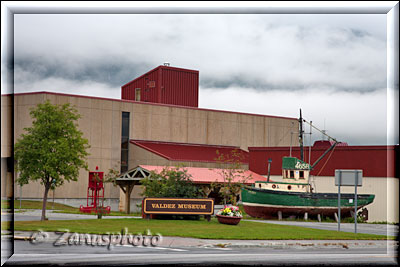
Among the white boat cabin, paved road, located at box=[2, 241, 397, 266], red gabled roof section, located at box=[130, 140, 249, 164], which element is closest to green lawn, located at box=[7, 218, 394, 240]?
paved road, located at box=[2, 241, 397, 266]

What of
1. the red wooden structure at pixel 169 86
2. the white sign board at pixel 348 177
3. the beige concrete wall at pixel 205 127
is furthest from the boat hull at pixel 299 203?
the red wooden structure at pixel 169 86

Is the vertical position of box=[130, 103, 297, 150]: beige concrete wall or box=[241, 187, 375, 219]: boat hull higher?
box=[130, 103, 297, 150]: beige concrete wall

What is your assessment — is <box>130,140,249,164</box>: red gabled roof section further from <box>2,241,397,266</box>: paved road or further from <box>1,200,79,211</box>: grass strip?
<box>2,241,397,266</box>: paved road

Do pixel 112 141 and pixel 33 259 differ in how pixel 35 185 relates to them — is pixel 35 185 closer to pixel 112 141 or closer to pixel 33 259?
pixel 112 141

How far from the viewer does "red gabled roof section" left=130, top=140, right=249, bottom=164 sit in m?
60.4

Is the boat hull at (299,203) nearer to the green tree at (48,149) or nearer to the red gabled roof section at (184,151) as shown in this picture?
the red gabled roof section at (184,151)

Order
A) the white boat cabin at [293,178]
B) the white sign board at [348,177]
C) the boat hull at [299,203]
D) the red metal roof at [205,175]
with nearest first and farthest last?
the white sign board at [348,177] → the boat hull at [299,203] → the white boat cabin at [293,178] → the red metal roof at [205,175]

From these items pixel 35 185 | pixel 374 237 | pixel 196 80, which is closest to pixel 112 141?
pixel 35 185

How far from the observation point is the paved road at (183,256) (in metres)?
15.8

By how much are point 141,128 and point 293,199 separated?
26369 millimetres

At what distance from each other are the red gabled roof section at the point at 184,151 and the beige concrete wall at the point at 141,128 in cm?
78

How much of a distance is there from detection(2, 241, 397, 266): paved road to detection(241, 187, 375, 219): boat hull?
72.5 ft

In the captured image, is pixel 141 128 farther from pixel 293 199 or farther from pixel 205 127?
pixel 293 199

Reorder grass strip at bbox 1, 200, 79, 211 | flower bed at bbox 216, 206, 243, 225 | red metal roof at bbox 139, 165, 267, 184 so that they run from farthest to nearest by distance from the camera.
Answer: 1. grass strip at bbox 1, 200, 79, 211
2. red metal roof at bbox 139, 165, 267, 184
3. flower bed at bbox 216, 206, 243, 225
